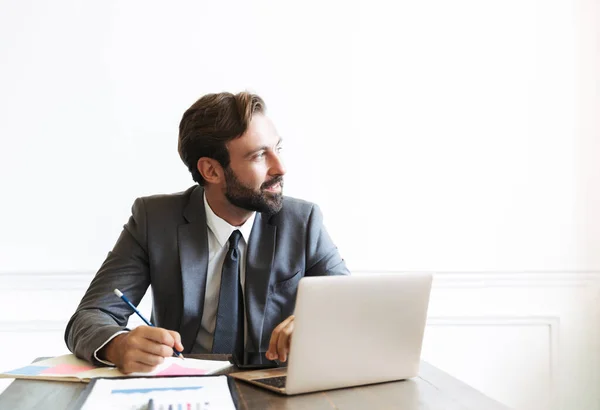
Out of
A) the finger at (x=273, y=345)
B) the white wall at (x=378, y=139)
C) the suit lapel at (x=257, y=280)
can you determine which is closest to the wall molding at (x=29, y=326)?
the white wall at (x=378, y=139)

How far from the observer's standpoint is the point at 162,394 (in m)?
1.34

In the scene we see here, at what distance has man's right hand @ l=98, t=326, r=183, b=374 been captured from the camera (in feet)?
5.01

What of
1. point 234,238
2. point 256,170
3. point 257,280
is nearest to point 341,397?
point 257,280

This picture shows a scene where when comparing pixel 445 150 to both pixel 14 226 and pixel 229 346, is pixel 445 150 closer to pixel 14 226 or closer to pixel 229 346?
pixel 229 346

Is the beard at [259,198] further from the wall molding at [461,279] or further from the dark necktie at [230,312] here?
the wall molding at [461,279]

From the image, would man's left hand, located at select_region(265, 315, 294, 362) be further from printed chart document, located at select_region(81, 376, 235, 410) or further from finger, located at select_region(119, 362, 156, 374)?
finger, located at select_region(119, 362, 156, 374)

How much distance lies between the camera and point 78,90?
Answer: 119 inches

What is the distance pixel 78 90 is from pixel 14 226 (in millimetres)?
604

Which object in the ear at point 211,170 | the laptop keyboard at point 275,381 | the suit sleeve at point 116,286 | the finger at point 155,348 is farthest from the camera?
the ear at point 211,170

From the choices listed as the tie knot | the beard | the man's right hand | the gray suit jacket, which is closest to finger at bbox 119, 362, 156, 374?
the man's right hand

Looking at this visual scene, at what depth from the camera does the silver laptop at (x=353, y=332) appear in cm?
135

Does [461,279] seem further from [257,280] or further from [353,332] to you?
[353,332]

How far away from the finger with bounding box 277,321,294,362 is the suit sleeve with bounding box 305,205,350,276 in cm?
55

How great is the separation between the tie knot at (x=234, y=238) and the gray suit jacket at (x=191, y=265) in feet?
0.12
